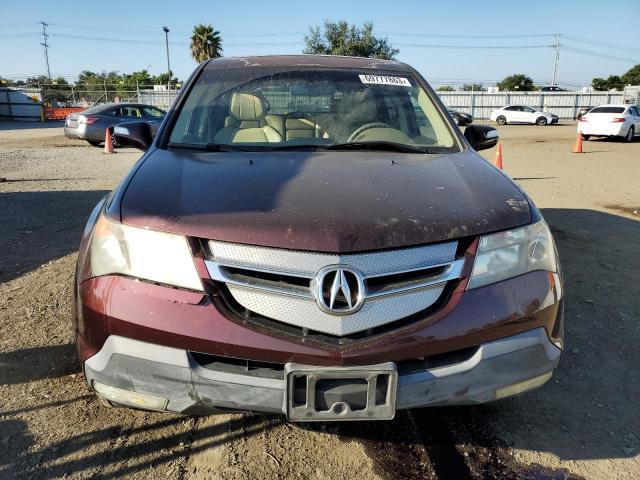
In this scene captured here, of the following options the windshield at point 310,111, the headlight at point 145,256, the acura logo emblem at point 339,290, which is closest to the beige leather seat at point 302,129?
the windshield at point 310,111

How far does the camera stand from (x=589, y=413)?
2555mm

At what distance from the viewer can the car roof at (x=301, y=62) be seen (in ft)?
11.4

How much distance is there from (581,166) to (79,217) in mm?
11157

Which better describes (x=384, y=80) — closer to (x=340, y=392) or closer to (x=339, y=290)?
(x=339, y=290)

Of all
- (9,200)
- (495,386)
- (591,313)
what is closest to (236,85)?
(495,386)

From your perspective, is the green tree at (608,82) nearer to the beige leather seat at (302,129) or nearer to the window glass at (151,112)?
the window glass at (151,112)

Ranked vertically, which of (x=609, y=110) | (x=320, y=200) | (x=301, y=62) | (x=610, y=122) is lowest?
(x=610, y=122)

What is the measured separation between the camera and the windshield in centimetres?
303

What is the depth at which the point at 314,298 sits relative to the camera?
1756mm

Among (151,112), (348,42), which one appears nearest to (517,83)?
(348,42)

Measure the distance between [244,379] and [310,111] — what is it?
1958mm

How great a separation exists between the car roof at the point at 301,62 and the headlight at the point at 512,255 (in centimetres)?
194

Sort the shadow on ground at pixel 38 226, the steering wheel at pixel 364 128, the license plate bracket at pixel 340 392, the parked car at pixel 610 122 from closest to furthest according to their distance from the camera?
the license plate bracket at pixel 340 392
the steering wheel at pixel 364 128
the shadow on ground at pixel 38 226
the parked car at pixel 610 122

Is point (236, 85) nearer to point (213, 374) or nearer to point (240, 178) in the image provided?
point (240, 178)
